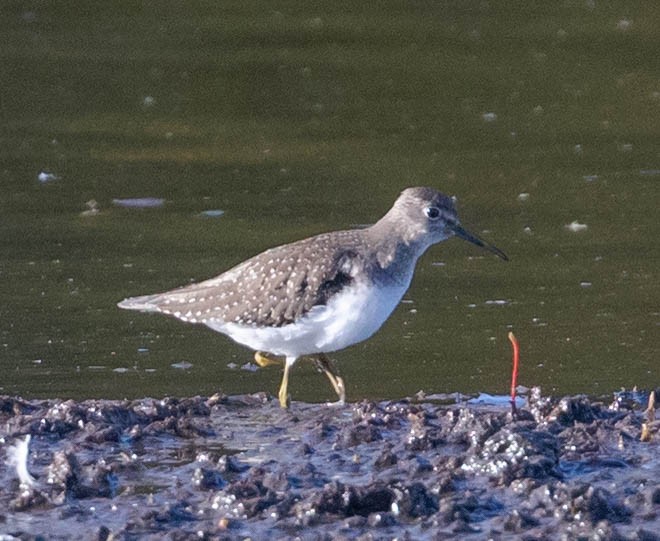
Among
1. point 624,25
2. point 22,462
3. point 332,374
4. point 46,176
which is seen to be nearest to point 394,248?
point 332,374

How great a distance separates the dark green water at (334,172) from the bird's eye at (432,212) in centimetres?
90

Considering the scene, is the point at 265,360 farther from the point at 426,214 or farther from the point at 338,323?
the point at 426,214

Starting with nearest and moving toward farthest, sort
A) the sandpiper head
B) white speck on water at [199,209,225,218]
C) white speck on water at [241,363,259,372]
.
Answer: the sandpiper head
white speck on water at [241,363,259,372]
white speck on water at [199,209,225,218]

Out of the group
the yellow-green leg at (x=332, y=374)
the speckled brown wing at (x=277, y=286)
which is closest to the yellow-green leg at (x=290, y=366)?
the yellow-green leg at (x=332, y=374)

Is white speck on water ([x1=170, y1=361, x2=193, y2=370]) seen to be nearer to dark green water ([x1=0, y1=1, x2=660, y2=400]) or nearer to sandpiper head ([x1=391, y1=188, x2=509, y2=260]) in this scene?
dark green water ([x1=0, y1=1, x2=660, y2=400])

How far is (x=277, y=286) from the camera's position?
23.9ft

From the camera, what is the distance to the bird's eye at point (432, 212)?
7.57 meters

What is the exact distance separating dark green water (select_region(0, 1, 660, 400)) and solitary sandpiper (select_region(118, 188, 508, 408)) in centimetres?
50

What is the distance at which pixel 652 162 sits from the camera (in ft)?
40.1

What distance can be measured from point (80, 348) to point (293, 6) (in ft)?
32.9

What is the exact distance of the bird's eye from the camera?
24.8ft

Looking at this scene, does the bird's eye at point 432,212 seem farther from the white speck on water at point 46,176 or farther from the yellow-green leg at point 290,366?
the white speck on water at point 46,176

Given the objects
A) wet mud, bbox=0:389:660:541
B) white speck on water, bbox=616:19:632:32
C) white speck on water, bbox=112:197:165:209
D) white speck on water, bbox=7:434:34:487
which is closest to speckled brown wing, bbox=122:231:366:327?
wet mud, bbox=0:389:660:541

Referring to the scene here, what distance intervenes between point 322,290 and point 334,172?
499cm
